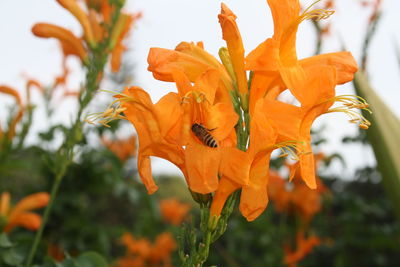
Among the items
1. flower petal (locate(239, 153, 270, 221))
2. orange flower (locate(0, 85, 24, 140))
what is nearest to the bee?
flower petal (locate(239, 153, 270, 221))

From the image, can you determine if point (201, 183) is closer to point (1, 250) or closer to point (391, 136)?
point (1, 250)

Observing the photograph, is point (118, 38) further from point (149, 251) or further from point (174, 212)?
point (174, 212)

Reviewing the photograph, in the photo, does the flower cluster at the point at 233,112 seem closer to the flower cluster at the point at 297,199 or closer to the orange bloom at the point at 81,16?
the orange bloom at the point at 81,16

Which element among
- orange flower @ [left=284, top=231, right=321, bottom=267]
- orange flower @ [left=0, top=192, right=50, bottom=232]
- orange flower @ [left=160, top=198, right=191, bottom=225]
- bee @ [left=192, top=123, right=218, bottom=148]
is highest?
bee @ [left=192, top=123, right=218, bottom=148]

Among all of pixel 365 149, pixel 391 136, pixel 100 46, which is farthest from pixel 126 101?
pixel 365 149

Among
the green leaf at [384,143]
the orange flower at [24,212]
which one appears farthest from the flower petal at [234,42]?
the orange flower at [24,212]

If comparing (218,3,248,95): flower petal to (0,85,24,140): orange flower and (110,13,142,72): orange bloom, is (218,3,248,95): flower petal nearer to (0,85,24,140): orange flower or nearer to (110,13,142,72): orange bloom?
(110,13,142,72): orange bloom
